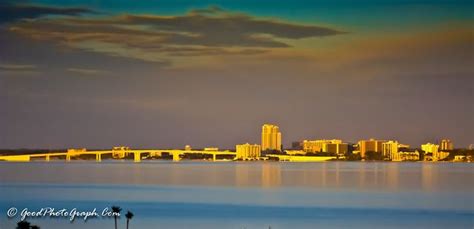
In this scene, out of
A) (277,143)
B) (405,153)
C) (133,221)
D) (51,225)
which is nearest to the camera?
(51,225)

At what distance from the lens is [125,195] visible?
18.4 m

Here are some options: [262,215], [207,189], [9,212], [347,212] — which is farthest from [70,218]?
[207,189]

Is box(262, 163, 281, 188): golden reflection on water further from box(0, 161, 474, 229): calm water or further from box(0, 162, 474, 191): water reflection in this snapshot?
box(0, 161, 474, 229): calm water

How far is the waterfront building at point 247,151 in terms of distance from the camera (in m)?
31.1

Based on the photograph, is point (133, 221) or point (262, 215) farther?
point (262, 215)

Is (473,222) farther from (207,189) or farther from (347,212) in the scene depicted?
(207,189)

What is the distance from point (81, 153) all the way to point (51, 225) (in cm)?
1749

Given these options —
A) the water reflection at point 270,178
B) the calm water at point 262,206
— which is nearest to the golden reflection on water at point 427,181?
the water reflection at point 270,178

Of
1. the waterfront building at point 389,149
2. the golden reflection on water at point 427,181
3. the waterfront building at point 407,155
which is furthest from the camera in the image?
the waterfront building at point 407,155

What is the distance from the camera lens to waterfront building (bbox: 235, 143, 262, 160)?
31127mm

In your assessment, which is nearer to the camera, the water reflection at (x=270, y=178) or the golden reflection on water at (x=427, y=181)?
the golden reflection on water at (x=427, y=181)
